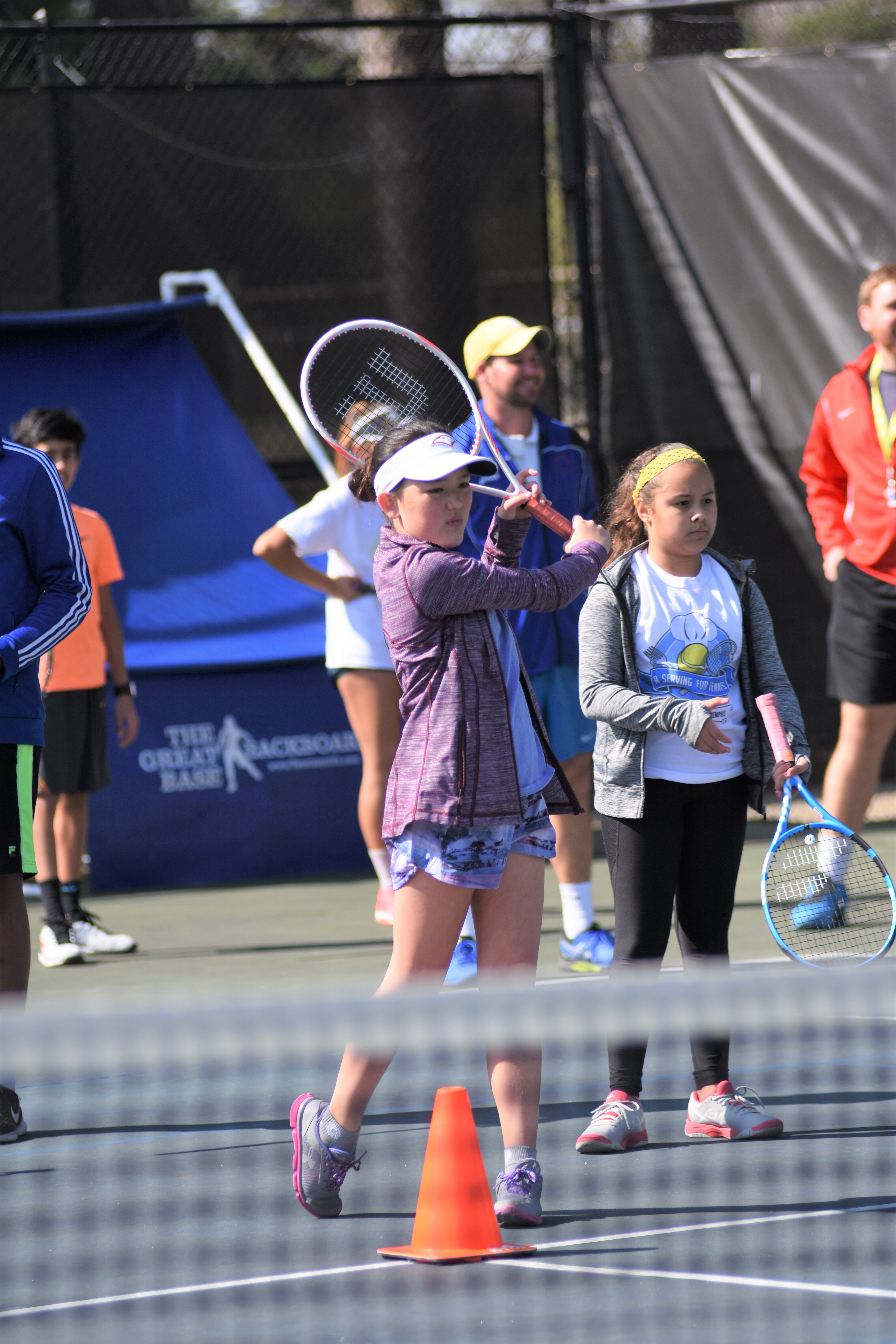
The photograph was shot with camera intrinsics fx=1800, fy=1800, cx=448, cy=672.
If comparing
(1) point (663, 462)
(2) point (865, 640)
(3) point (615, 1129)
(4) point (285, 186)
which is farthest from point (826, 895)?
(4) point (285, 186)

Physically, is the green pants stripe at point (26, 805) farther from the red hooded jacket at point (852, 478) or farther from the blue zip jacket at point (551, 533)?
the red hooded jacket at point (852, 478)

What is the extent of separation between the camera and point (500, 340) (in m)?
5.50

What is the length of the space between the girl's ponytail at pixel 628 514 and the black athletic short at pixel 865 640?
6.89 ft

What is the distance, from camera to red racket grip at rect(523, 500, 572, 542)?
3643 mm

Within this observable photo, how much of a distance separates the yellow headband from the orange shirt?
2671 millimetres

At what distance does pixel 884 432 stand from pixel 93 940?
10.6ft

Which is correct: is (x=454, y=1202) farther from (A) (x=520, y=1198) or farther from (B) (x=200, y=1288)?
(B) (x=200, y=1288)

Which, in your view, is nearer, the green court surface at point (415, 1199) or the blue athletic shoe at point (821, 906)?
the green court surface at point (415, 1199)

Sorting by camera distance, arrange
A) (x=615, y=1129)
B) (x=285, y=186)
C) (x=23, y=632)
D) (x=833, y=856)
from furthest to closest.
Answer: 1. (x=285, y=186)
2. (x=833, y=856)
3. (x=23, y=632)
4. (x=615, y=1129)

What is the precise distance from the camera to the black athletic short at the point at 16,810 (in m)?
4.03

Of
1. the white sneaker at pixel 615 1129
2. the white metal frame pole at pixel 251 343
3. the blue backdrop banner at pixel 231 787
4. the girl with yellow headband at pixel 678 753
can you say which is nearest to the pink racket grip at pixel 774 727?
the girl with yellow headband at pixel 678 753

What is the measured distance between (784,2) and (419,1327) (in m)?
7.02

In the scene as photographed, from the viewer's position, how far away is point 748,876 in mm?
7277

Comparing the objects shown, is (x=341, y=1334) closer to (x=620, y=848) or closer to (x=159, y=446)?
(x=620, y=848)
